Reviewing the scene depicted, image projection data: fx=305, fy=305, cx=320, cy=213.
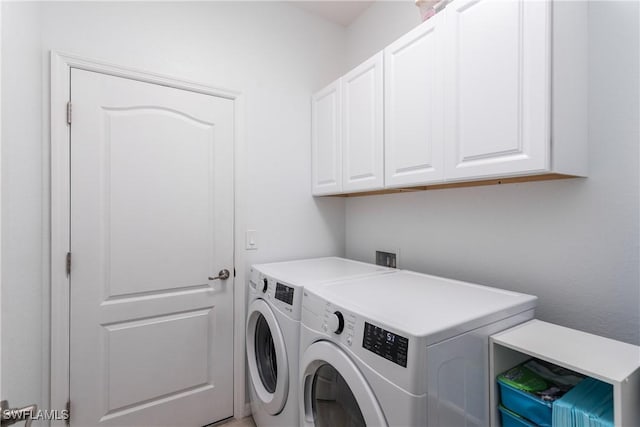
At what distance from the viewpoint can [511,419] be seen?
977 millimetres

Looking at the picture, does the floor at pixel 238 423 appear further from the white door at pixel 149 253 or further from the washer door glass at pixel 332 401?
the washer door glass at pixel 332 401

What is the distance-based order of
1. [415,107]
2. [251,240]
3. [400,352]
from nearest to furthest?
[400,352] < [415,107] < [251,240]

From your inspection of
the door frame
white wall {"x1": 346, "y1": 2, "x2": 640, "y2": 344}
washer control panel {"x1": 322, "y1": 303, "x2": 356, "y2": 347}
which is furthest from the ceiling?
washer control panel {"x1": 322, "y1": 303, "x2": 356, "y2": 347}

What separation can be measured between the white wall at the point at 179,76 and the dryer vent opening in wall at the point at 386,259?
1.39 ft

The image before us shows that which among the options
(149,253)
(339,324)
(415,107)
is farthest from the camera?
(149,253)

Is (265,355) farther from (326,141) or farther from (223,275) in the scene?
(326,141)

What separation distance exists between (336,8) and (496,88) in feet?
5.29

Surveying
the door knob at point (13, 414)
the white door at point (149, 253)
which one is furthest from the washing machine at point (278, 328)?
the door knob at point (13, 414)

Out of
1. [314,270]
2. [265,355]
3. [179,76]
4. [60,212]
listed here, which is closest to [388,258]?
[314,270]

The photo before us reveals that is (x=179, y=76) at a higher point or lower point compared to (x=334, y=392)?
higher

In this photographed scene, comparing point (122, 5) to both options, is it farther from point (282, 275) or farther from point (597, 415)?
point (597, 415)

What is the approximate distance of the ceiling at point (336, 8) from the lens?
86.3 inches

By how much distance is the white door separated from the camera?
5.09 feet

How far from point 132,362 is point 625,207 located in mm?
2332
